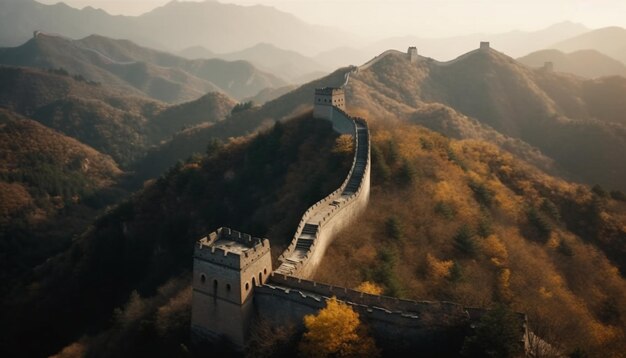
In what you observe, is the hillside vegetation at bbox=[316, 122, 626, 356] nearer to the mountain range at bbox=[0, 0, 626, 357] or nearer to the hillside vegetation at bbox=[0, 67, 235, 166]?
the mountain range at bbox=[0, 0, 626, 357]

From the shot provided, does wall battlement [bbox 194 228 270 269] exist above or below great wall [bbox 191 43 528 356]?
above

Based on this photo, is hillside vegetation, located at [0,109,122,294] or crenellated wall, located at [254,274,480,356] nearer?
crenellated wall, located at [254,274,480,356]

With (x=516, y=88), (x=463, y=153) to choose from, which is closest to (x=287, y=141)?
(x=463, y=153)

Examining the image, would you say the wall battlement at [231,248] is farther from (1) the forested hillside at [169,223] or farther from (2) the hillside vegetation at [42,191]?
(2) the hillside vegetation at [42,191]

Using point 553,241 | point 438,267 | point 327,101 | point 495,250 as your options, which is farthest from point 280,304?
point 327,101

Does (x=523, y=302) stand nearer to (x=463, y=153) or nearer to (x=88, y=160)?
(x=463, y=153)

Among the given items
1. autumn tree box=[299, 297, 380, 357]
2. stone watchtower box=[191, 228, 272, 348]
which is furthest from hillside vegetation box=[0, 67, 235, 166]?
autumn tree box=[299, 297, 380, 357]
